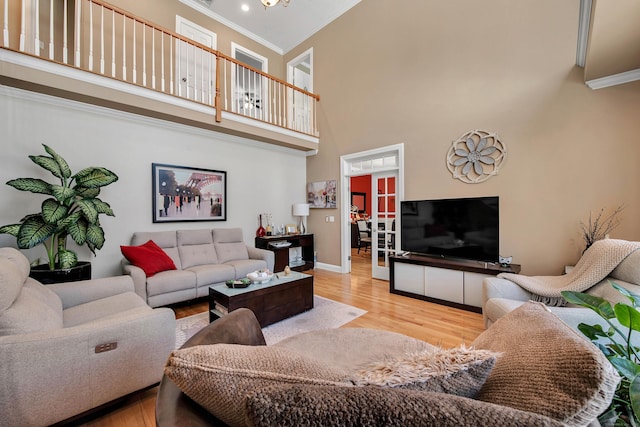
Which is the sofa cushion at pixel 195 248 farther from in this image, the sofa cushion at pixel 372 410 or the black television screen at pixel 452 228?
the sofa cushion at pixel 372 410

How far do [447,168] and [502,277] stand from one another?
1789 mm

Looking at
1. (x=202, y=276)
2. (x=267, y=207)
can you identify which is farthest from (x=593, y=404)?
(x=267, y=207)

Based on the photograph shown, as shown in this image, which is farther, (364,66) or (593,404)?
(364,66)

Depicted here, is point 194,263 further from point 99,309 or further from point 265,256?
point 99,309

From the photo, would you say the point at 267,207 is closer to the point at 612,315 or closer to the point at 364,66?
the point at 364,66

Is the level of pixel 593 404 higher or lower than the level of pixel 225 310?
higher

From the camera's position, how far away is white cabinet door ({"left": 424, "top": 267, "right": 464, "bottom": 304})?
3.20 meters

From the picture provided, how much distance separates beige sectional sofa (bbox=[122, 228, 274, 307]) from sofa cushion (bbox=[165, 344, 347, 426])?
2.86 meters

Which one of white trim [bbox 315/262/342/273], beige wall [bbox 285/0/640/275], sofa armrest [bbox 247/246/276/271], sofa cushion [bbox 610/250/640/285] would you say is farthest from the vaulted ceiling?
white trim [bbox 315/262/342/273]

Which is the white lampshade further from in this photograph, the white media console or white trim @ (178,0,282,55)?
white trim @ (178,0,282,55)

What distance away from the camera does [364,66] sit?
4723 mm

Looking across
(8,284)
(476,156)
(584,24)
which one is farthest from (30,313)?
(584,24)

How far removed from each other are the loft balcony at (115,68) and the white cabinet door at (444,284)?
3.43 metres

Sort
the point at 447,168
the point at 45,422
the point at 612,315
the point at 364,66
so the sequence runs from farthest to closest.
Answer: the point at 364,66 < the point at 447,168 < the point at 45,422 < the point at 612,315
